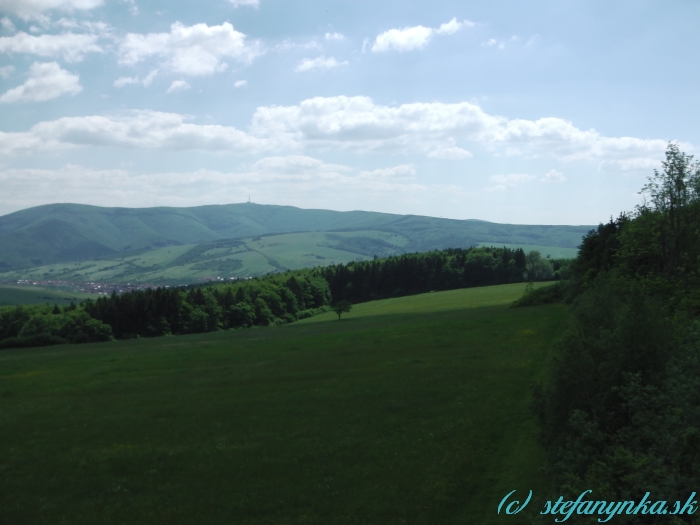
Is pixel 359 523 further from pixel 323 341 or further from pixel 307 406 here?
pixel 323 341

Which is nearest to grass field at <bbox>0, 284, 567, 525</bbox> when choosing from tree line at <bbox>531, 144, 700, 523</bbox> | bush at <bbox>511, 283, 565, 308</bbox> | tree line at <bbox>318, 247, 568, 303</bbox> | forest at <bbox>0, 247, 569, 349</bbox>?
tree line at <bbox>531, 144, 700, 523</bbox>

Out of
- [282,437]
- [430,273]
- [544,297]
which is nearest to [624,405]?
[282,437]

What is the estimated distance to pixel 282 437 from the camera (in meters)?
32.6

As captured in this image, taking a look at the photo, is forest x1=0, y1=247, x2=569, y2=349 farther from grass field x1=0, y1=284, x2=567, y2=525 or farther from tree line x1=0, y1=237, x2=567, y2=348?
grass field x1=0, y1=284, x2=567, y2=525

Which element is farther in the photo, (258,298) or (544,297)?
(258,298)

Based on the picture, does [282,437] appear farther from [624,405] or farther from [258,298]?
[258,298]

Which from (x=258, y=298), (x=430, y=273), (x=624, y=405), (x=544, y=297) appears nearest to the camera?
(x=624, y=405)

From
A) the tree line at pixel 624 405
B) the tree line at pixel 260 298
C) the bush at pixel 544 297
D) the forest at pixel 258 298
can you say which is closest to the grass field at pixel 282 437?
the tree line at pixel 624 405

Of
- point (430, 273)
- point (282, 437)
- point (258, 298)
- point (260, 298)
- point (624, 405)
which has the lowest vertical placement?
point (260, 298)

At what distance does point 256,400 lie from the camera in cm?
4169

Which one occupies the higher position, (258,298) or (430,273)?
(430,273)

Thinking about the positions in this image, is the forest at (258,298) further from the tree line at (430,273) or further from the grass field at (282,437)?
the grass field at (282,437)

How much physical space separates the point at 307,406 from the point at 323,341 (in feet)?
103

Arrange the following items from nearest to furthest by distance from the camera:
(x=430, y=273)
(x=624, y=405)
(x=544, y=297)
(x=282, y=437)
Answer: (x=624, y=405), (x=282, y=437), (x=544, y=297), (x=430, y=273)
